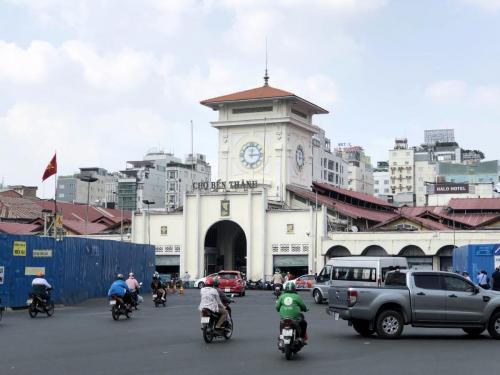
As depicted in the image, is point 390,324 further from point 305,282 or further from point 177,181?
point 177,181

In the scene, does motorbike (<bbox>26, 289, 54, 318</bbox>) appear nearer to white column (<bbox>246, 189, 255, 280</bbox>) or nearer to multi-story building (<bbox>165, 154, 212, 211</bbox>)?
white column (<bbox>246, 189, 255, 280</bbox>)

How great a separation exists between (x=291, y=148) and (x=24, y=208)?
31063 mm

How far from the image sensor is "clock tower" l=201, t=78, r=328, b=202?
2926 inches

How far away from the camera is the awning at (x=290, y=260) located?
216 feet

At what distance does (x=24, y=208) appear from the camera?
3477 inches

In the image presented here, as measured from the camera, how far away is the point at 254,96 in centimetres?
7456

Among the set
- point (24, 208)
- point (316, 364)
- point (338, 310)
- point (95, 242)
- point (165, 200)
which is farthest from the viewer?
point (165, 200)

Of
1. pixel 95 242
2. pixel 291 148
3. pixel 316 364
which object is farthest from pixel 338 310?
pixel 291 148

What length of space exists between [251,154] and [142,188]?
68.1 meters

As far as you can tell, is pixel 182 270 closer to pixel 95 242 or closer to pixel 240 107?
pixel 240 107

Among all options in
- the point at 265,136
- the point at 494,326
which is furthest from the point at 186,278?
the point at 494,326

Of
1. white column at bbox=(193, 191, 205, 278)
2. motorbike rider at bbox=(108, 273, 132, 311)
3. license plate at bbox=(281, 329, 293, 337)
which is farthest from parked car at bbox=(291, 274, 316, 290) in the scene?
license plate at bbox=(281, 329, 293, 337)

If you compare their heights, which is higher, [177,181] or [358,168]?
[358,168]

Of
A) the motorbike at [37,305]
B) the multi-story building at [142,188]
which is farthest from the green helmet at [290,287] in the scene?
the multi-story building at [142,188]
